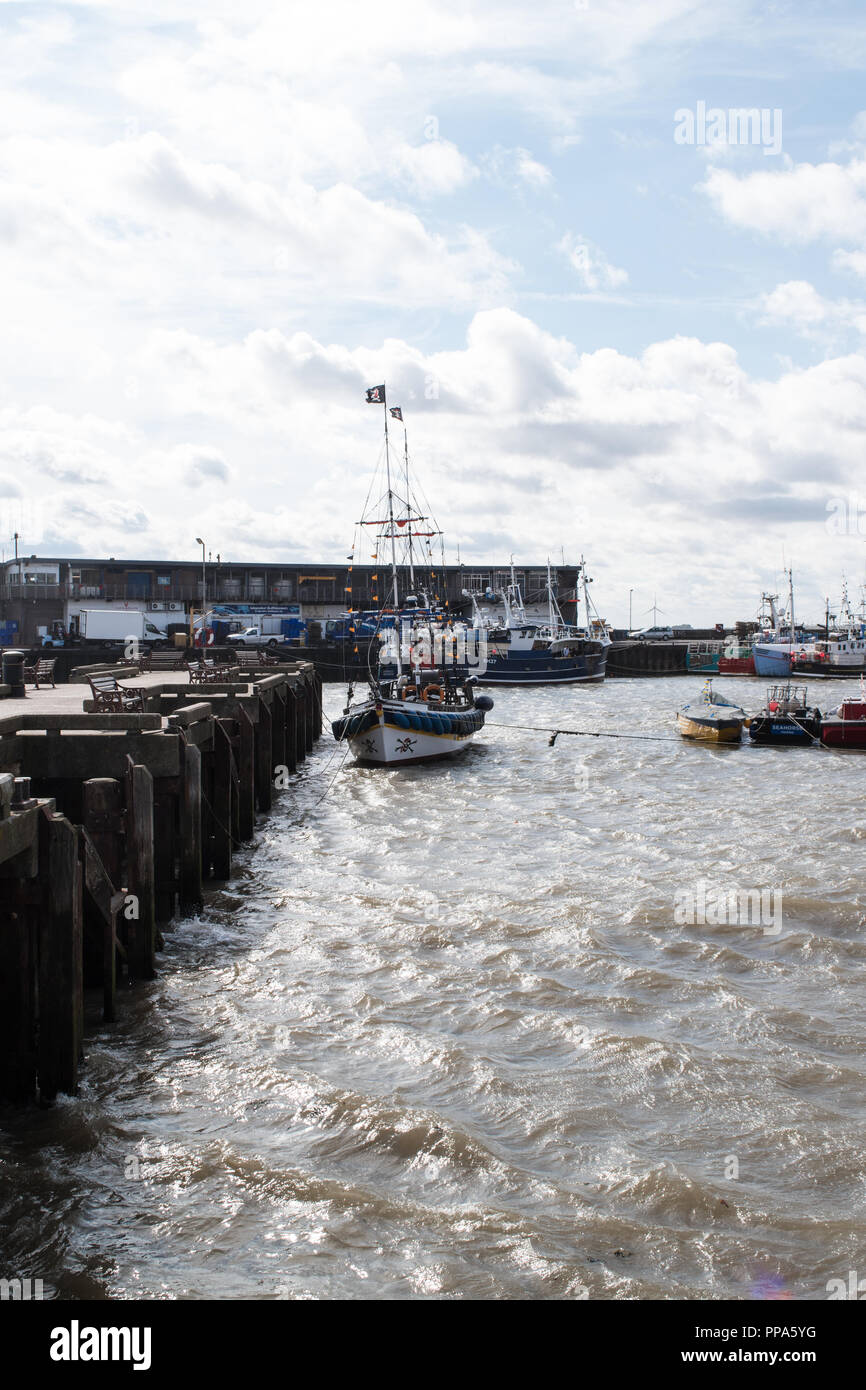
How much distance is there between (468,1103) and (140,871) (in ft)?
15.9

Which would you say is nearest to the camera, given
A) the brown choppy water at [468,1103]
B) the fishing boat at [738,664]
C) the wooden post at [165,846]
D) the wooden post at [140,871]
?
the brown choppy water at [468,1103]

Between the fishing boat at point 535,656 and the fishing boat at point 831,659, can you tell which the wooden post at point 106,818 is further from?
the fishing boat at point 831,659

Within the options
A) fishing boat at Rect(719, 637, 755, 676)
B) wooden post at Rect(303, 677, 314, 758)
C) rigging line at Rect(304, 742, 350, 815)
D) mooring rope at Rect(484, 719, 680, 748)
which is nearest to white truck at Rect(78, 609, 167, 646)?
mooring rope at Rect(484, 719, 680, 748)

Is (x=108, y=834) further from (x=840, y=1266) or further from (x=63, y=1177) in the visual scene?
(x=840, y=1266)

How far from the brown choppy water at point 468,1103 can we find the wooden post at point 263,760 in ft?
20.2

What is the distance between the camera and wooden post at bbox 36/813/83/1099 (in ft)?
→ 31.1

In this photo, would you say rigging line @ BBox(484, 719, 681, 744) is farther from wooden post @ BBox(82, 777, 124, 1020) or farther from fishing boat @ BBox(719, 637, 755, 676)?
fishing boat @ BBox(719, 637, 755, 676)

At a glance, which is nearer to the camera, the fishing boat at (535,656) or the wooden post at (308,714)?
the wooden post at (308,714)

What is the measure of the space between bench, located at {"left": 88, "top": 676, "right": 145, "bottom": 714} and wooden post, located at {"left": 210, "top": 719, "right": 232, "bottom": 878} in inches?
56.6

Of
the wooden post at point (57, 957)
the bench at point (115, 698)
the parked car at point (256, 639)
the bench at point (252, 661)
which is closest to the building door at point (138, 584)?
the parked car at point (256, 639)

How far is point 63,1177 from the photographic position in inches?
333

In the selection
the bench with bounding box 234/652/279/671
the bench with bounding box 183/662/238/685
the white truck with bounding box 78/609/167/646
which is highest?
the white truck with bounding box 78/609/167/646

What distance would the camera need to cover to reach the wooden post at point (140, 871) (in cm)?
1253
